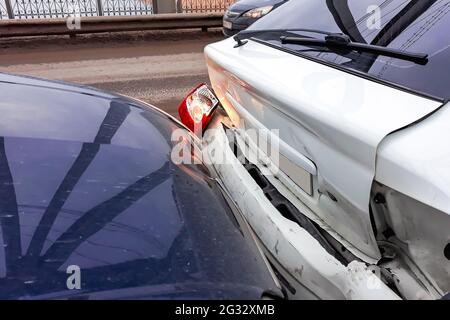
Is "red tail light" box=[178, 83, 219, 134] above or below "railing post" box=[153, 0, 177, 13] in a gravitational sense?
above

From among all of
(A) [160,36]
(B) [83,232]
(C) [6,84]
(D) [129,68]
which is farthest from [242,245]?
(A) [160,36]

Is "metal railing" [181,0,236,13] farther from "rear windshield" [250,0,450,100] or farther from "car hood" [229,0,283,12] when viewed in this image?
"rear windshield" [250,0,450,100]

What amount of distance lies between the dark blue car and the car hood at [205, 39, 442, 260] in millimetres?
333

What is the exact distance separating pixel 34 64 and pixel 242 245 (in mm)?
7726

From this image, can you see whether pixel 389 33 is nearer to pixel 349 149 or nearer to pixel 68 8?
pixel 349 149

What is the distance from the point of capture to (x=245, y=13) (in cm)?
809

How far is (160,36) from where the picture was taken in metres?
10.8

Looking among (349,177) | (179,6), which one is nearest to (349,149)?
(349,177)

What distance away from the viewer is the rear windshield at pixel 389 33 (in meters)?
1.69

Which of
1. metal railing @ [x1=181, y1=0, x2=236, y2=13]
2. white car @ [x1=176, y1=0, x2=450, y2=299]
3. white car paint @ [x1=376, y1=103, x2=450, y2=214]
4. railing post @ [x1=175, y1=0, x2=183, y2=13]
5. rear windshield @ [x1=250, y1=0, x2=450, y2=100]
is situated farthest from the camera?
metal railing @ [x1=181, y1=0, x2=236, y2=13]

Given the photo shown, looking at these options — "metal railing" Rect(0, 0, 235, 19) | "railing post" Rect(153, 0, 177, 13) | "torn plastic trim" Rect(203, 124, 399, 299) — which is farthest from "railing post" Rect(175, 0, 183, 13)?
"torn plastic trim" Rect(203, 124, 399, 299)

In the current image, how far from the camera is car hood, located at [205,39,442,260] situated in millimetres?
1533

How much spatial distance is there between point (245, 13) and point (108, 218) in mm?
7261

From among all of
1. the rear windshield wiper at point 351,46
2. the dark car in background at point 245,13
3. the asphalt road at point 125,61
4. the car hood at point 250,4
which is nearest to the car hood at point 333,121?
the rear windshield wiper at point 351,46
